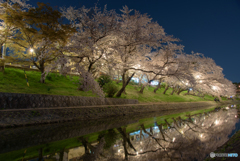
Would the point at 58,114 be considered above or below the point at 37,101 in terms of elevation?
below

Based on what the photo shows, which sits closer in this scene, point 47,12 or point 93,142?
point 93,142

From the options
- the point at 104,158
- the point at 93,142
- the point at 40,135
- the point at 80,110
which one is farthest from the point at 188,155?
the point at 80,110

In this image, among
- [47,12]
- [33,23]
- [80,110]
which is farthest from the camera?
[33,23]

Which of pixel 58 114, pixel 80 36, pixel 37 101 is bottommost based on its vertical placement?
pixel 58 114

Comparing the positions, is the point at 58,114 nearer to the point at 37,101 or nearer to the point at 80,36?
the point at 37,101

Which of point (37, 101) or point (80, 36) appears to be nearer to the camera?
point (37, 101)

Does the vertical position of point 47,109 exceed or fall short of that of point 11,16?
it falls short

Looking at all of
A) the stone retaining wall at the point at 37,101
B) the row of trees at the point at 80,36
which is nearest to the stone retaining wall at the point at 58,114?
the stone retaining wall at the point at 37,101

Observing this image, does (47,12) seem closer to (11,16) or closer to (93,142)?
(11,16)

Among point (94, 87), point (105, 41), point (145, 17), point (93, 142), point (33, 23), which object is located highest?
point (145, 17)

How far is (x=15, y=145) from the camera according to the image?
5234mm

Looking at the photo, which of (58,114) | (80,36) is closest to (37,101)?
(58,114)

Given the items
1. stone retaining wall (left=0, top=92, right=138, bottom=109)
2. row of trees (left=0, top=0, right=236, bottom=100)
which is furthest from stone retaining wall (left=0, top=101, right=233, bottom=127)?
row of trees (left=0, top=0, right=236, bottom=100)

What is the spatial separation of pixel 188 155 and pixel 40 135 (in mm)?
6487
